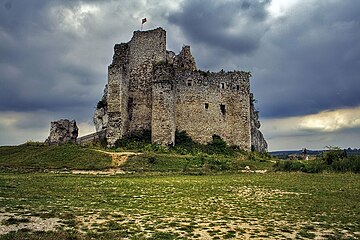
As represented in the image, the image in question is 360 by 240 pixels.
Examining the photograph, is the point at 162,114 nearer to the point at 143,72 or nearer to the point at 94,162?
the point at 143,72

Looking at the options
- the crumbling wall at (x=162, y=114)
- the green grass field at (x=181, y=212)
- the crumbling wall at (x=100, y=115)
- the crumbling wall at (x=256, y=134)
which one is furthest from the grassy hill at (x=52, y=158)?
the crumbling wall at (x=256, y=134)

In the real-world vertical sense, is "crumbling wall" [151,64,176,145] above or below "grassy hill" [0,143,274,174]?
above

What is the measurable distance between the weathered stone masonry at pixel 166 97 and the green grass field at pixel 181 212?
23.2 m

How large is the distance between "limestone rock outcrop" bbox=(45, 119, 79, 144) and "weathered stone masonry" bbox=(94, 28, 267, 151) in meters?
4.58

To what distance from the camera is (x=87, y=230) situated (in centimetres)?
1094

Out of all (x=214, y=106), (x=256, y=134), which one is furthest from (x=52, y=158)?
(x=256, y=134)

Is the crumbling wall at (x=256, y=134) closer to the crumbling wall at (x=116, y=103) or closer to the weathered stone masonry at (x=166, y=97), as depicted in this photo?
the weathered stone masonry at (x=166, y=97)

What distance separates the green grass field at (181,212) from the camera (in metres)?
10.9

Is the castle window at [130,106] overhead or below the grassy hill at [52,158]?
overhead

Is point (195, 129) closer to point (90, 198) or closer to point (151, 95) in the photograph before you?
point (151, 95)

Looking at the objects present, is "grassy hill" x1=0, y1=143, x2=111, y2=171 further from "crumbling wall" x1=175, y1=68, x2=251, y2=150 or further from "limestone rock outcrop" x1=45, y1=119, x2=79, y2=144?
"crumbling wall" x1=175, y1=68, x2=251, y2=150

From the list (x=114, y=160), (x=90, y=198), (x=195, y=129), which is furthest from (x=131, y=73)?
(x=90, y=198)

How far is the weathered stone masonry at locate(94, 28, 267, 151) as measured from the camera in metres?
44.7

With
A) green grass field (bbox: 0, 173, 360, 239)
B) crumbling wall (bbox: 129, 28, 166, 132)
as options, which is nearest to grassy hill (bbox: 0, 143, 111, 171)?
crumbling wall (bbox: 129, 28, 166, 132)
